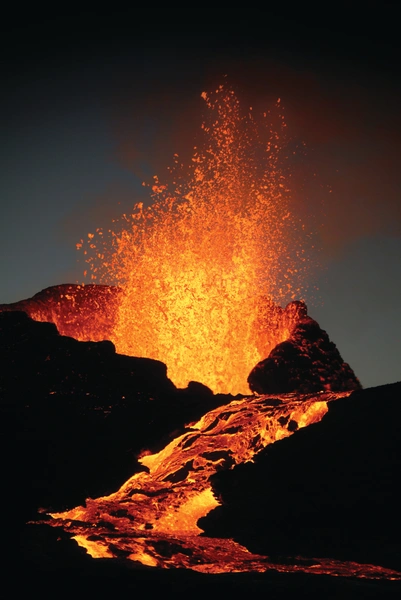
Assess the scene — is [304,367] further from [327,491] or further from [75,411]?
[327,491]

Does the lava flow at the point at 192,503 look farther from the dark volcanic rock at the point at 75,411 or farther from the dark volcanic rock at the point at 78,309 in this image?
the dark volcanic rock at the point at 78,309

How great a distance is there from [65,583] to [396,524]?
547cm

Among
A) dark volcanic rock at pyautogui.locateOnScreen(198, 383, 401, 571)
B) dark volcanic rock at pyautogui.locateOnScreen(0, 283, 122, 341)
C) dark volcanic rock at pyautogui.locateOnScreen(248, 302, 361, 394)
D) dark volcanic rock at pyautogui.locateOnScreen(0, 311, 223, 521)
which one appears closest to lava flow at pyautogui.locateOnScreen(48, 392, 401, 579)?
dark volcanic rock at pyautogui.locateOnScreen(0, 311, 223, 521)

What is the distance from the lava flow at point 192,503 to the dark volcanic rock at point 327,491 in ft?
1.64

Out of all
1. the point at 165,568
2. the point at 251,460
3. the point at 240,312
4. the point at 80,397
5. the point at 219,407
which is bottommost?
the point at 165,568

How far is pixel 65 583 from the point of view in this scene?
6.62 metres

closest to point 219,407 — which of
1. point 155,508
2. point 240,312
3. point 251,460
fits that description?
point 251,460

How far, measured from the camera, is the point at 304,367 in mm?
18828

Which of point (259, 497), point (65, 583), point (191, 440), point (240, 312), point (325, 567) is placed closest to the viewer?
point (65, 583)

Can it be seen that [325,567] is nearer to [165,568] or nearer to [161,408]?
[165,568]

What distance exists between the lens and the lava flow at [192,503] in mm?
8078

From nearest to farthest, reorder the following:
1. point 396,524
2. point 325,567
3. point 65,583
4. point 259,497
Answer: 1. point 65,583
2. point 325,567
3. point 396,524
4. point 259,497

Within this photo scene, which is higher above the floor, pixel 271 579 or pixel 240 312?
pixel 240 312

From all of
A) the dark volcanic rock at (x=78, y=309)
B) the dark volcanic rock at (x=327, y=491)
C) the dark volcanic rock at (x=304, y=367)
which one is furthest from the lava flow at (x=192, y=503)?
the dark volcanic rock at (x=78, y=309)
